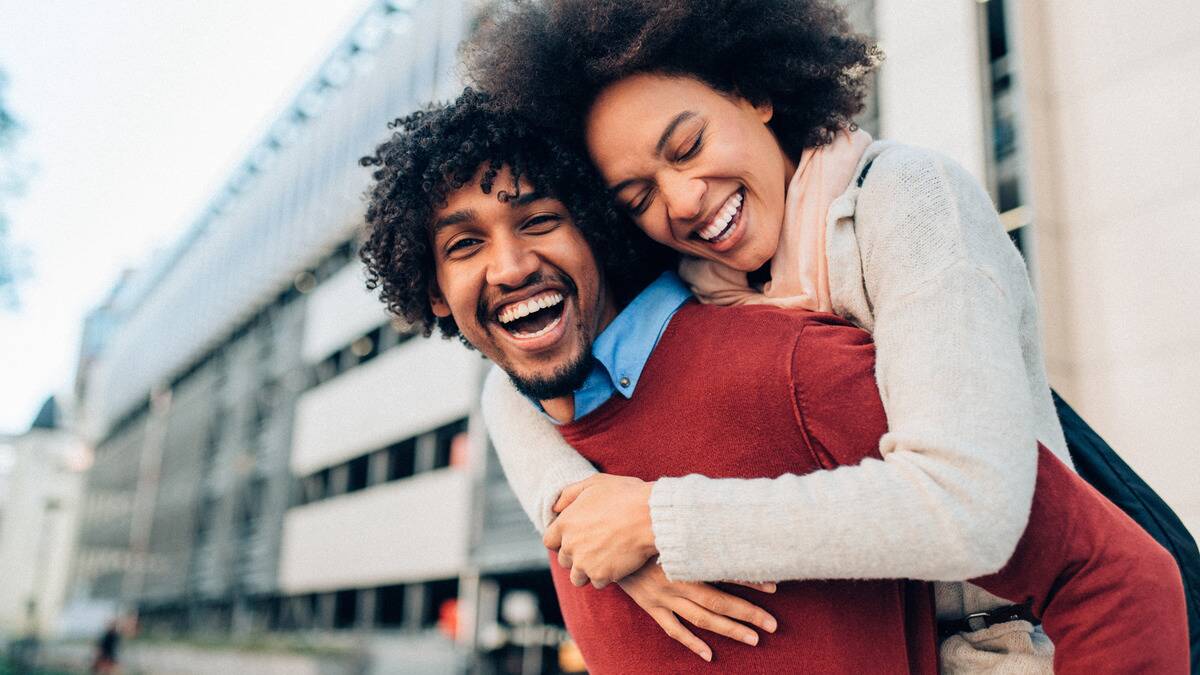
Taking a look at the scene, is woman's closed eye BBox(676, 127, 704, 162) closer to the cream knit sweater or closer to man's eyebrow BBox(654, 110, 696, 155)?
man's eyebrow BBox(654, 110, 696, 155)

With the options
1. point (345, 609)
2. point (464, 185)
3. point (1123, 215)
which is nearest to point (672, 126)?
point (464, 185)

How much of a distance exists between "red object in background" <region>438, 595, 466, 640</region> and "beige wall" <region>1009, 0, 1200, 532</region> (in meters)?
16.5

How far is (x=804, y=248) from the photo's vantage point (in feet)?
6.70

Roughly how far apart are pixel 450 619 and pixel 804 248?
2282 centimetres

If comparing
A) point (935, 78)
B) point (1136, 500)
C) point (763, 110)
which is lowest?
point (1136, 500)

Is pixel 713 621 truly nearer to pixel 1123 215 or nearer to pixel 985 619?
pixel 985 619

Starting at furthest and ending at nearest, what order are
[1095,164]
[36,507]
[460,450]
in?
[36,507] < [460,450] < [1095,164]

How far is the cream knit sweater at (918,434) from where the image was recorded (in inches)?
57.9

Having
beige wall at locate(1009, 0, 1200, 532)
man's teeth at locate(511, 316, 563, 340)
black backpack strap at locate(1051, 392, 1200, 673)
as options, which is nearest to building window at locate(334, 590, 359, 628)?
beige wall at locate(1009, 0, 1200, 532)

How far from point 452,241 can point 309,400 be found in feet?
101

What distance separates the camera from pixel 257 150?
39.0m

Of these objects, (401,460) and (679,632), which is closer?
(679,632)

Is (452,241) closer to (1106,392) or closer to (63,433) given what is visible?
(1106,392)

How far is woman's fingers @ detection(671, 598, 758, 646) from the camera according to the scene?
1.84 m
